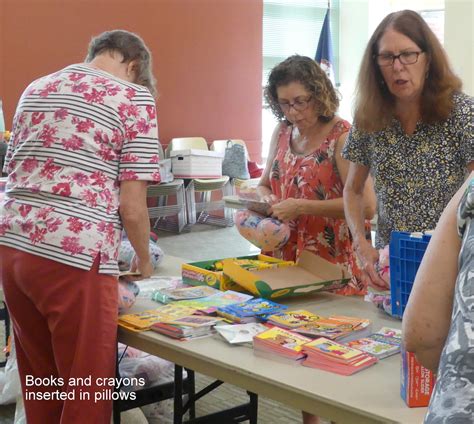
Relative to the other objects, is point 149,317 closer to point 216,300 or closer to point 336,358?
point 216,300

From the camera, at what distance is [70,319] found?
2000mm

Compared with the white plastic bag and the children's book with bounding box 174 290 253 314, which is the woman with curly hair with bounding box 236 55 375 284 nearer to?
the children's book with bounding box 174 290 253 314

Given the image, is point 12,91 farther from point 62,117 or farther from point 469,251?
point 469,251

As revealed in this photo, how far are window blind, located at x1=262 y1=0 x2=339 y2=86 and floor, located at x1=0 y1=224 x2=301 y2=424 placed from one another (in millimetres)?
2917

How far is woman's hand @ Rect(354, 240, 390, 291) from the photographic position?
2139mm

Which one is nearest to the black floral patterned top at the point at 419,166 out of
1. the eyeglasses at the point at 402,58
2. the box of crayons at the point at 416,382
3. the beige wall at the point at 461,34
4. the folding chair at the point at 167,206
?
the eyeglasses at the point at 402,58

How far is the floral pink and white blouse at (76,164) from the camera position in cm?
197

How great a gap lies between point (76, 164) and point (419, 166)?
3.27 feet

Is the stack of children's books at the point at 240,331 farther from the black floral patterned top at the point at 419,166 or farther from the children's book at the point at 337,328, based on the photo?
the black floral patterned top at the point at 419,166

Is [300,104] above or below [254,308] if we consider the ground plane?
above

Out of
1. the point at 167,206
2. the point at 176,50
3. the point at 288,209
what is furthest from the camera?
the point at 176,50

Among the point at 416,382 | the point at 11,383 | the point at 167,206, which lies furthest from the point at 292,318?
the point at 167,206

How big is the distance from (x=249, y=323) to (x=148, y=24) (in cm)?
671

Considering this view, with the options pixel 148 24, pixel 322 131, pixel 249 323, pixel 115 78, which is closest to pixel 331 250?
pixel 322 131
